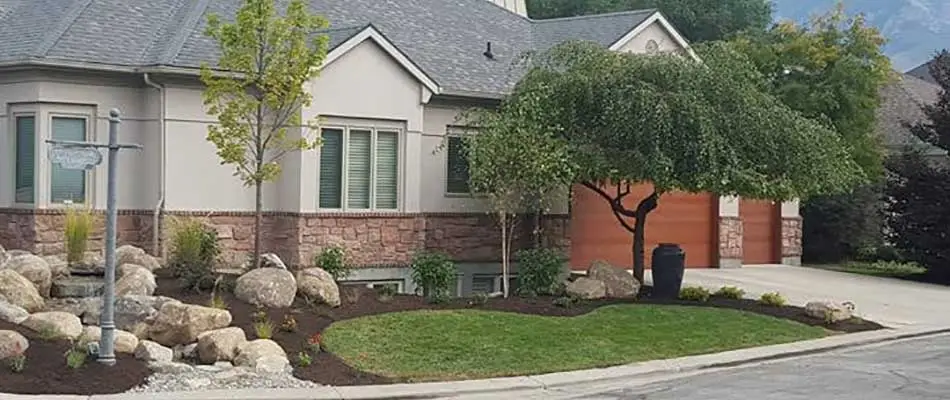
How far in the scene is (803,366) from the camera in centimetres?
1545

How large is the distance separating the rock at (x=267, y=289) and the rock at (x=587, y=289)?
5148 millimetres

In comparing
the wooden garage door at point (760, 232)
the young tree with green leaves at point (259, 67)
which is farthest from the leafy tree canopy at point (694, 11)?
the young tree with green leaves at point (259, 67)

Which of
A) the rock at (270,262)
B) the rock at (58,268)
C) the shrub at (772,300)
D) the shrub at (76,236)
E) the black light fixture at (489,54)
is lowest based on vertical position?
the shrub at (772,300)

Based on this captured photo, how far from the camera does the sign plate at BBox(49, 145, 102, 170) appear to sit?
12539mm

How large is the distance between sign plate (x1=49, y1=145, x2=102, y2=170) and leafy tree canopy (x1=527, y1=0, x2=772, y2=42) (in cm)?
3612

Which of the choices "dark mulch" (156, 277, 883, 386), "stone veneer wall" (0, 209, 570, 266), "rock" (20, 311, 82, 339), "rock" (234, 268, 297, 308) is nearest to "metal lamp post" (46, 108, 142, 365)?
"rock" (20, 311, 82, 339)

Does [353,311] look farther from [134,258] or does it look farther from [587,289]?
[587,289]

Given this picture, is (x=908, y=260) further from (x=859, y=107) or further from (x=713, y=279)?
(x=713, y=279)

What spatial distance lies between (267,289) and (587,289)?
5817 mm

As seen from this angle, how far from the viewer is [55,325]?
13.6 metres

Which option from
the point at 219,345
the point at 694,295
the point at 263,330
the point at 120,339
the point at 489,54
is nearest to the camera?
the point at 120,339

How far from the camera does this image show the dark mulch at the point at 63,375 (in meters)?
11.7

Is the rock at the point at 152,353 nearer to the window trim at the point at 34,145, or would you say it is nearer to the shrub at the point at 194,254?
the shrub at the point at 194,254

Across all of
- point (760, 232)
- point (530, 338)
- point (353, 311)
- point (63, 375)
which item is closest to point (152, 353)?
point (63, 375)
